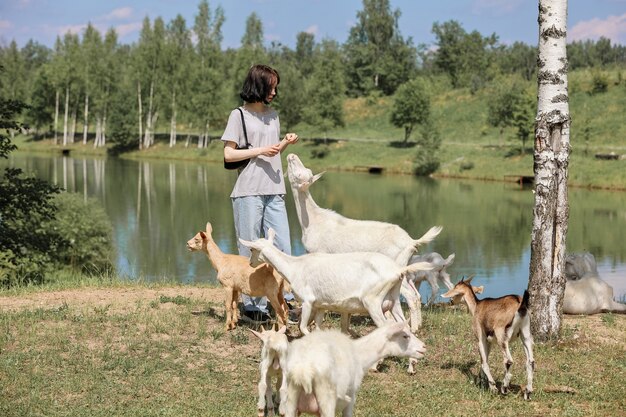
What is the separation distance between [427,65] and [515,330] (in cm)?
9692

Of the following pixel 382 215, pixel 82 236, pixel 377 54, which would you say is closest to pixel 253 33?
pixel 377 54

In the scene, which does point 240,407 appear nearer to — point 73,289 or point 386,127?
point 73,289

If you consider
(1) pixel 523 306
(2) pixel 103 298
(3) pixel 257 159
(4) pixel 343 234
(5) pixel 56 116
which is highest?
(5) pixel 56 116

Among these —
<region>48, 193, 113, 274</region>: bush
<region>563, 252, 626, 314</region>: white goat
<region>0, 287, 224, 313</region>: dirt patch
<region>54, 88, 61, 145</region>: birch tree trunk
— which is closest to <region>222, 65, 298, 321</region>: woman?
<region>0, 287, 224, 313</region>: dirt patch

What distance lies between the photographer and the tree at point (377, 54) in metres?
87.7

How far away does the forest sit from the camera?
66.8 metres

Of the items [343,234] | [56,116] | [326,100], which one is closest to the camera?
[343,234]

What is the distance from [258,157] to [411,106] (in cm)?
5504

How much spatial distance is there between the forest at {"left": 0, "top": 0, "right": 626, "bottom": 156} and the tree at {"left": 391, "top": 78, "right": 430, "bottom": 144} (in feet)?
0.30

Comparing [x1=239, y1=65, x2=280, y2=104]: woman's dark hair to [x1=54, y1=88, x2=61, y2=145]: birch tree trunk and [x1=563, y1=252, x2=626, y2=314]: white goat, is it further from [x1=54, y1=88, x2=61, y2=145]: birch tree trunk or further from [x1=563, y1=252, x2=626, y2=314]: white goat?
[x1=54, y1=88, x2=61, y2=145]: birch tree trunk

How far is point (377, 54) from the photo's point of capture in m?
92.0

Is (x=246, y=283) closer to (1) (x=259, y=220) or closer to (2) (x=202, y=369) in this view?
(1) (x=259, y=220)

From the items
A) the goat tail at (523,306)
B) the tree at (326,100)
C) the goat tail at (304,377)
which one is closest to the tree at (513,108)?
the tree at (326,100)

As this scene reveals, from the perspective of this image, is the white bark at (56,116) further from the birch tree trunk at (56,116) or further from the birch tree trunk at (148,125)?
the birch tree trunk at (148,125)
